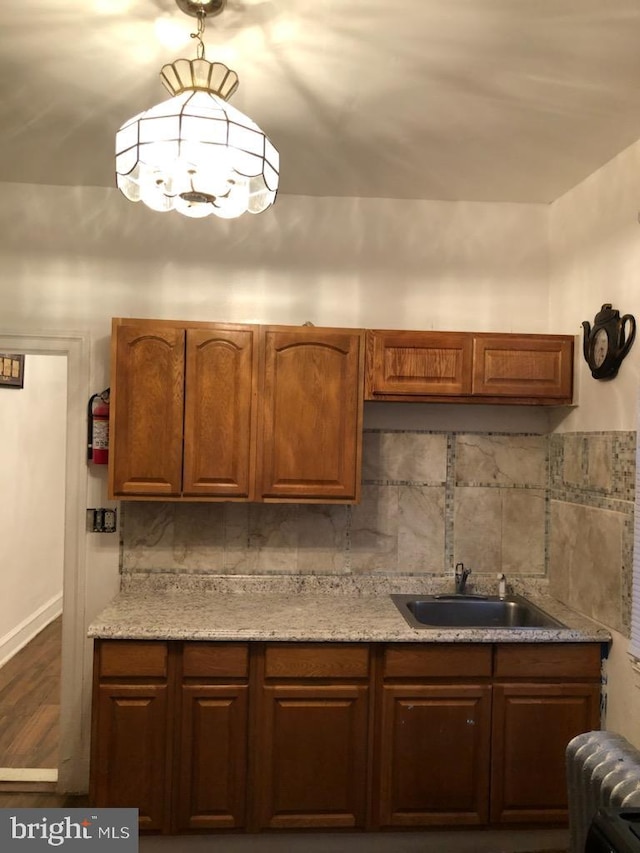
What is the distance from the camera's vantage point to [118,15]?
5.41 feet

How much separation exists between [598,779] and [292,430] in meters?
1.60

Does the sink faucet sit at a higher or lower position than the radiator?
higher

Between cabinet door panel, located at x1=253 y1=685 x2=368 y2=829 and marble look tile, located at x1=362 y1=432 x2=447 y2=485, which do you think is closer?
cabinet door panel, located at x1=253 y1=685 x2=368 y2=829

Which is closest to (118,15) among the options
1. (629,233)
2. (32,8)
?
(32,8)

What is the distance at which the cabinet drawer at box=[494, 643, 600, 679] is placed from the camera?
235 cm

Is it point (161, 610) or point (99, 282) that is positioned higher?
point (99, 282)

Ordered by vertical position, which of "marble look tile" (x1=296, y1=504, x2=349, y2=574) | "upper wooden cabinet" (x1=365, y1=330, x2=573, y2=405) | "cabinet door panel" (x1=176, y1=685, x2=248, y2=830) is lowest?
"cabinet door panel" (x1=176, y1=685, x2=248, y2=830)

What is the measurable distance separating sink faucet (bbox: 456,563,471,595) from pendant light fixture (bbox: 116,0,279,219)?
1.94 metres

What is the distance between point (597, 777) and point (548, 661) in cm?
78

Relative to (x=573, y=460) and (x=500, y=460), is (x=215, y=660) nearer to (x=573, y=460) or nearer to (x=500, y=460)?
(x=500, y=460)

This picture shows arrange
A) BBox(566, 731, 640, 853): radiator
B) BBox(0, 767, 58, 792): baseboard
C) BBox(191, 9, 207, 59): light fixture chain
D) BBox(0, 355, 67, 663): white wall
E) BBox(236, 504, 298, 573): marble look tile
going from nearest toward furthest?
BBox(566, 731, 640, 853): radiator → BBox(191, 9, 207, 59): light fixture chain → BBox(0, 767, 58, 792): baseboard → BBox(236, 504, 298, 573): marble look tile → BBox(0, 355, 67, 663): white wall

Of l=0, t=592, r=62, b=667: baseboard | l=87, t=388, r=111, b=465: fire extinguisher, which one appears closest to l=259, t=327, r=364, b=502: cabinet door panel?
l=87, t=388, r=111, b=465: fire extinguisher

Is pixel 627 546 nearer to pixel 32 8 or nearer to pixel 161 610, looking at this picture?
pixel 161 610

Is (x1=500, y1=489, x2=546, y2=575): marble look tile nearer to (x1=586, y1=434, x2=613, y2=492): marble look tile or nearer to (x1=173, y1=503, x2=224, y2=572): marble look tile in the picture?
(x1=586, y1=434, x2=613, y2=492): marble look tile
